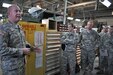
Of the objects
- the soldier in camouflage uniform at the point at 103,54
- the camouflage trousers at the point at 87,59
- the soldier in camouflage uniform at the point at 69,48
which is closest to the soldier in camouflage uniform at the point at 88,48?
the camouflage trousers at the point at 87,59

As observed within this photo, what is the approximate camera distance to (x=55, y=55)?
4.84m

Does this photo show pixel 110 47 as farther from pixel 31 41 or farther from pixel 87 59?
pixel 31 41

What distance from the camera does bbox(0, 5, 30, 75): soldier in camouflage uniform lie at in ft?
6.77

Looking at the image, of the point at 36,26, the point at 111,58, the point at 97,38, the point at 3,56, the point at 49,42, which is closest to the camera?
the point at 3,56

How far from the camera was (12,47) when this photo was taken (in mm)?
2191

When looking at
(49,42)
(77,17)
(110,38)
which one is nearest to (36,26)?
(49,42)

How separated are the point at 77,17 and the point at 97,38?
27.4ft

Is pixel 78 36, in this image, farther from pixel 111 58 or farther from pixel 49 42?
pixel 111 58

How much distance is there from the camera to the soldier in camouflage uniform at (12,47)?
2062 mm

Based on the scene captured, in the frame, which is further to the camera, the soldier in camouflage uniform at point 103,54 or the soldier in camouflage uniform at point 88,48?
the soldier in camouflage uniform at point 103,54

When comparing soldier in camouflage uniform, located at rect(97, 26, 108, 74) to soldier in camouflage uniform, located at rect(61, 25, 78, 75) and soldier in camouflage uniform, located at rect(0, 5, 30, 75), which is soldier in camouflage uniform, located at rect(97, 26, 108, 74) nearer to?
soldier in camouflage uniform, located at rect(61, 25, 78, 75)

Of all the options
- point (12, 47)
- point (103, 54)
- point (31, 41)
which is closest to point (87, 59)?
point (103, 54)

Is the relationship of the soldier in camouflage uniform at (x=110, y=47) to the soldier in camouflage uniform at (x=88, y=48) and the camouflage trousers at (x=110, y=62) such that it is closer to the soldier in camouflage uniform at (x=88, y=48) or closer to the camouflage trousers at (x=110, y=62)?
the camouflage trousers at (x=110, y=62)

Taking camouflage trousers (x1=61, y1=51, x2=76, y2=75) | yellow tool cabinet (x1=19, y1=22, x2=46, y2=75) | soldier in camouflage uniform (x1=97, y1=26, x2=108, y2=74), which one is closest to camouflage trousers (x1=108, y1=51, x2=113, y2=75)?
soldier in camouflage uniform (x1=97, y1=26, x2=108, y2=74)
